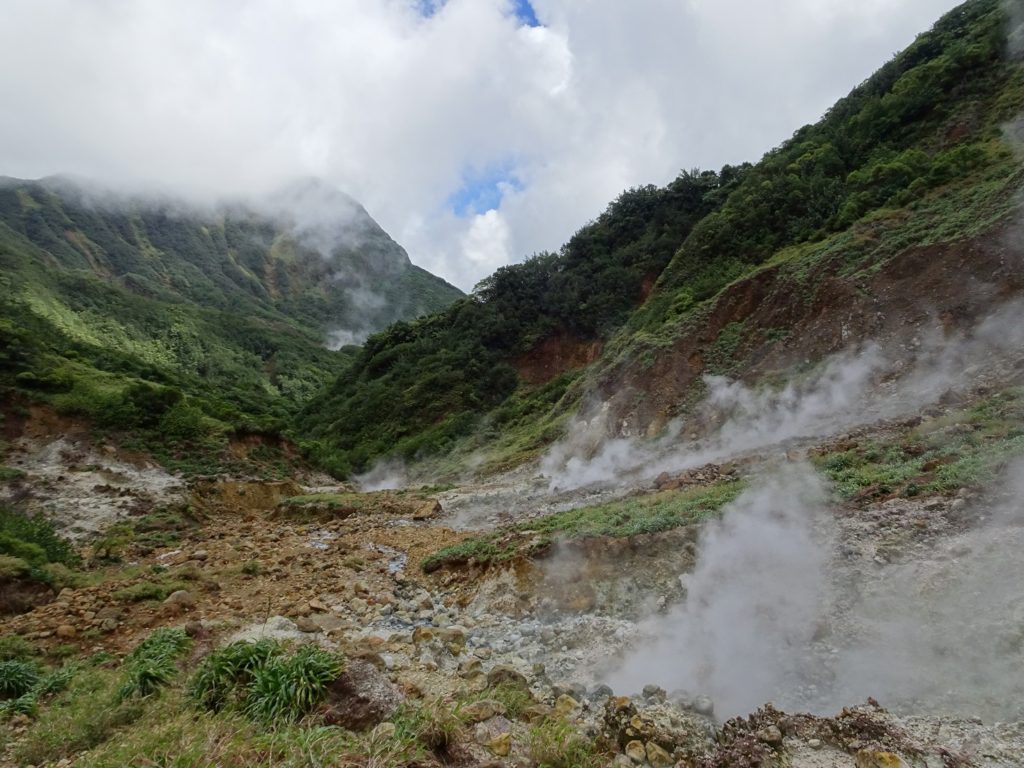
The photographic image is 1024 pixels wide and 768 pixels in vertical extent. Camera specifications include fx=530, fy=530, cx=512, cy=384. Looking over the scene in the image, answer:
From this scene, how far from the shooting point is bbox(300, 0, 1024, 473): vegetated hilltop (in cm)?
1686

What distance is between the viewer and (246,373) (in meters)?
60.7

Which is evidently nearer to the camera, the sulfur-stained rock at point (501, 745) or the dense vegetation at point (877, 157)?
the sulfur-stained rock at point (501, 745)

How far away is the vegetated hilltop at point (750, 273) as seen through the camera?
1686 centimetres

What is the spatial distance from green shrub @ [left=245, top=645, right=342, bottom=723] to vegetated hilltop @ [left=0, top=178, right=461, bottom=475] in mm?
18845

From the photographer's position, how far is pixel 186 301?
81938mm

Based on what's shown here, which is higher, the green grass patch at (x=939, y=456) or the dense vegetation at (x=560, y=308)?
the dense vegetation at (x=560, y=308)

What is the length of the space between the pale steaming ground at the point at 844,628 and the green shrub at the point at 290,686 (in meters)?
2.89

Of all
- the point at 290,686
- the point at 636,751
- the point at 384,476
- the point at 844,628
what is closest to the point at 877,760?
the point at 636,751

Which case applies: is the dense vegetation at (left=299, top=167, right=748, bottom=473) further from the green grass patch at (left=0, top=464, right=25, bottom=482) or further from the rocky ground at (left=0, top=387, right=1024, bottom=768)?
the rocky ground at (left=0, top=387, right=1024, bottom=768)

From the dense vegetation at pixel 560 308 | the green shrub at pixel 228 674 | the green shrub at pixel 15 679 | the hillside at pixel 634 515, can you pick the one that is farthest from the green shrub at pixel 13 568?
the dense vegetation at pixel 560 308

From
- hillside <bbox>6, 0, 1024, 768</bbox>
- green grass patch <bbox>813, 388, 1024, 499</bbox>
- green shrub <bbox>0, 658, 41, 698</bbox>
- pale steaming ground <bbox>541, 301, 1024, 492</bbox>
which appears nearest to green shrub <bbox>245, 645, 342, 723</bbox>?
hillside <bbox>6, 0, 1024, 768</bbox>

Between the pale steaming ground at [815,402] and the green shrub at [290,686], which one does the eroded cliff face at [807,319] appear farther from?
the green shrub at [290,686]

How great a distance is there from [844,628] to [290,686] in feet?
17.1

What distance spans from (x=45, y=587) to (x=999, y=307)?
21.0 meters
